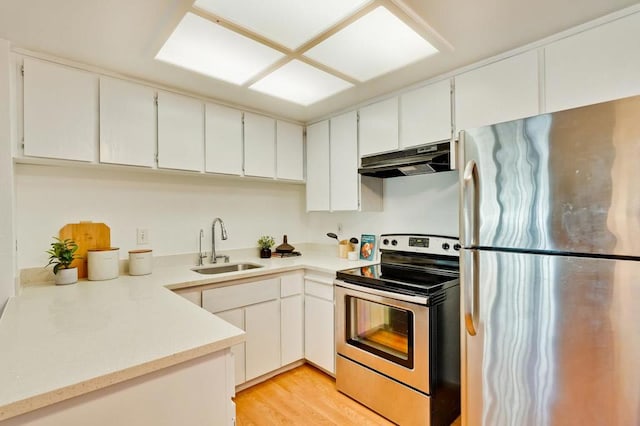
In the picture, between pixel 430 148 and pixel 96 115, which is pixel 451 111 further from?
pixel 96 115

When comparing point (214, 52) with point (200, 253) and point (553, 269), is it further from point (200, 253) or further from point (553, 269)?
point (553, 269)

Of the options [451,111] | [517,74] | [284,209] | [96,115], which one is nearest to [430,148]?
[451,111]

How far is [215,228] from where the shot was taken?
2791 mm

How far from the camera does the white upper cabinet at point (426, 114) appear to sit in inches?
80.7

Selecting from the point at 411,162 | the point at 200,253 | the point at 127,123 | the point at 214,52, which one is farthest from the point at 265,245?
the point at 214,52

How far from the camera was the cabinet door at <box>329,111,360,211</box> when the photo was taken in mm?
2637

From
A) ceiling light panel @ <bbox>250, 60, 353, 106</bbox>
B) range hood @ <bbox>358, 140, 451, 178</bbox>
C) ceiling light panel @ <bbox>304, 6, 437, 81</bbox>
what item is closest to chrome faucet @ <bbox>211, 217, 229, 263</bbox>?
ceiling light panel @ <bbox>250, 60, 353, 106</bbox>

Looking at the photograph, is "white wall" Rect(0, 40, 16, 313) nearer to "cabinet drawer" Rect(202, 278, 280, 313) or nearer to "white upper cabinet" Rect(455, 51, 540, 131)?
"cabinet drawer" Rect(202, 278, 280, 313)

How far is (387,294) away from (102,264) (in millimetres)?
1860

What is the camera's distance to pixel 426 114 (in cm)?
215

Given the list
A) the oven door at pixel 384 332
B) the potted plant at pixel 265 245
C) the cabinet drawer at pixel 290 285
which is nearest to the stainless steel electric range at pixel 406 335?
the oven door at pixel 384 332

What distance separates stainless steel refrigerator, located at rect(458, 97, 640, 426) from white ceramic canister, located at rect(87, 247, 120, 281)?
215cm

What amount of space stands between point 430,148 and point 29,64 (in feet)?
8.05

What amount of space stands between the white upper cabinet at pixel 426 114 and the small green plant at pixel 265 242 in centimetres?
158
